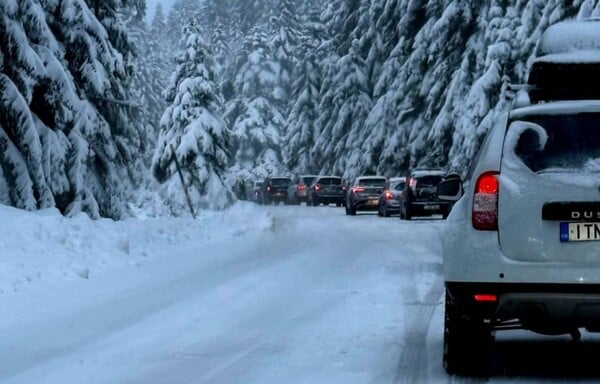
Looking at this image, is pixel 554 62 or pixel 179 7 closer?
pixel 554 62

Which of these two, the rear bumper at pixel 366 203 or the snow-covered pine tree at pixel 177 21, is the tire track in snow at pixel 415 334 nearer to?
the rear bumper at pixel 366 203

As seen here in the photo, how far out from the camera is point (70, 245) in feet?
51.4

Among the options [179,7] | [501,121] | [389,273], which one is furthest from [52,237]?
[179,7]

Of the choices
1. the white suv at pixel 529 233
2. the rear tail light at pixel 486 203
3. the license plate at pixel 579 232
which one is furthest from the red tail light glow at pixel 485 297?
the license plate at pixel 579 232

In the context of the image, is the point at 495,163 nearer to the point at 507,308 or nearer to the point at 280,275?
the point at 507,308

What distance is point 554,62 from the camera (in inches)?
455

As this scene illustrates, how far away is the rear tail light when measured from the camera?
7102 millimetres

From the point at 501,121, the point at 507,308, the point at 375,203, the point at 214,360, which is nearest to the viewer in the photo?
the point at 507,308

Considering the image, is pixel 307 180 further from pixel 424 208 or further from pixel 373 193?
pixel 424 208

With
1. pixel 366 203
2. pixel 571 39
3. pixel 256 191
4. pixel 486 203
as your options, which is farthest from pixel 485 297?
pixel 256 191

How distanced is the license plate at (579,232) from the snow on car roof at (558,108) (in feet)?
2.81

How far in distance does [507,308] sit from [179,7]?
16140 cm

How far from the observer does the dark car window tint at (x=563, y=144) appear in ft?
23.2

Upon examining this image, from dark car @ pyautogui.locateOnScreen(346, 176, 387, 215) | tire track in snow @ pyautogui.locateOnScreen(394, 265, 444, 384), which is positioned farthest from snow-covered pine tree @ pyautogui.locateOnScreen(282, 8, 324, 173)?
tire track in snow @ pyautogui.locateOnScreen(394, 265, 444, 384)
